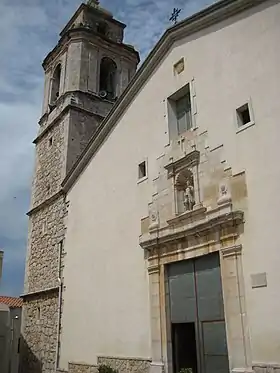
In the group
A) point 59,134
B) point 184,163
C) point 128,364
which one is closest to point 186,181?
point 184,163

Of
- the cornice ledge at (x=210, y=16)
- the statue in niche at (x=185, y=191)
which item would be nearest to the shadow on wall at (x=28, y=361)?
the statue in niche at (x=185, y=191)

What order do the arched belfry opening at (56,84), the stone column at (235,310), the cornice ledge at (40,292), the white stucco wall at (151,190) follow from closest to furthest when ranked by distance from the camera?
the stone column at (235,310)
the white stucco wall at (151,190)
the cornice ledge at (40,292)
the arched belfry opening at (56,84)

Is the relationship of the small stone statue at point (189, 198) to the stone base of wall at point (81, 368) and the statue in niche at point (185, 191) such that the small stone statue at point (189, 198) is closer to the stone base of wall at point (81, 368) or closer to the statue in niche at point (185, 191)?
the statue in niche at point (185, 191)

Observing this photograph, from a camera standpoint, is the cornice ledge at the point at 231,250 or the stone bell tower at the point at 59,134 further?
the stone bell tower at the point at 59,134

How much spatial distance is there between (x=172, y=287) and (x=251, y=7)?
5.16m

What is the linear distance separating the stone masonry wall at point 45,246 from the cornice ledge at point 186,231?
459 cm

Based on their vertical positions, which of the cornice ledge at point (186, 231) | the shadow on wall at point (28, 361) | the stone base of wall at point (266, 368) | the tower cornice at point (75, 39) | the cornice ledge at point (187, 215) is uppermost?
the tower cornice at point (75, 39)

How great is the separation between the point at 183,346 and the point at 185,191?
2777 millimetres

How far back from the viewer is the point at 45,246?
13.2 metres

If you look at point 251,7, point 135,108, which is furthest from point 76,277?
point 251,7

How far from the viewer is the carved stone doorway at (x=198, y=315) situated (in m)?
6.61

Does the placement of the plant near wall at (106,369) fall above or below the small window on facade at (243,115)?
below

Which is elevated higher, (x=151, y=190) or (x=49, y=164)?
(x=49, y=164)

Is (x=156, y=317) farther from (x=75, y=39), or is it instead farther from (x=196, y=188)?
(x=75, y=39)
